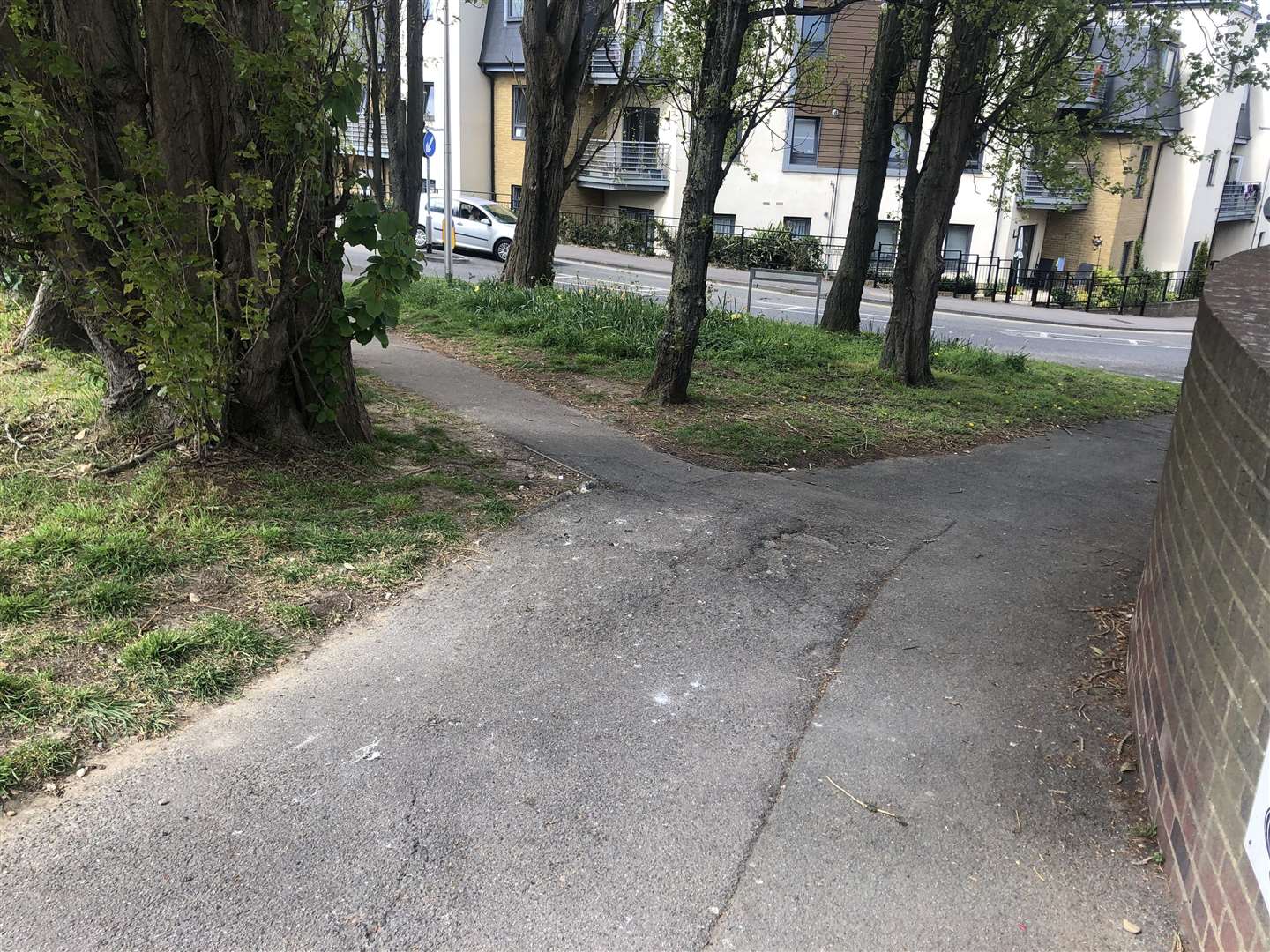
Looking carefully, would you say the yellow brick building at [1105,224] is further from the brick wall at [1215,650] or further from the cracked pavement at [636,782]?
the brick wall at [1215,650]

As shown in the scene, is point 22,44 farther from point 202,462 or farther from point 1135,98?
point 1135,98

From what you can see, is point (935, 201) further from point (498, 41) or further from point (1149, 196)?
point (1149, 196)

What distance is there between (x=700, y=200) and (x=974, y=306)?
21.0 m

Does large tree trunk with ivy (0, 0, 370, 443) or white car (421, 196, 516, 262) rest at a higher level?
large tree trunk with ivy (0, 0, 370, 443)

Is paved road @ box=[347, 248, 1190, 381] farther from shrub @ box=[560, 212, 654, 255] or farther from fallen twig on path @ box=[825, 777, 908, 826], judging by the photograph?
fallen twig on path @ box=[825, 777, 908, 826]

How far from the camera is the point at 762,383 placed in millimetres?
10961

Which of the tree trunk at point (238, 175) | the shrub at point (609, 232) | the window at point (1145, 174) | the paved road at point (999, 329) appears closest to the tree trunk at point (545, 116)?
the paved road at point (999, 329)

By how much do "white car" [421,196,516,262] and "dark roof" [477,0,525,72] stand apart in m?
8.46

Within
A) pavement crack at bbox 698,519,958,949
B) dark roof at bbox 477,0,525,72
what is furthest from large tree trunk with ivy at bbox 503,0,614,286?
Answer: dark roof at bbox 477,0,525,72

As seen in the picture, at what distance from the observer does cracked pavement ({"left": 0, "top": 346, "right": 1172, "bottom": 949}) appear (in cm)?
277

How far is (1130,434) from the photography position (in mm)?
10477

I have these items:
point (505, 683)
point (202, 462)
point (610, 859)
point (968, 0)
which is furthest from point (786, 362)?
point (610, 859)

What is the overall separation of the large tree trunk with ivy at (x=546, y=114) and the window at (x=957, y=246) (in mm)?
19074

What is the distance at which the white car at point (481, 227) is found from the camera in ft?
95.3
